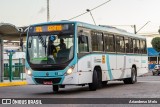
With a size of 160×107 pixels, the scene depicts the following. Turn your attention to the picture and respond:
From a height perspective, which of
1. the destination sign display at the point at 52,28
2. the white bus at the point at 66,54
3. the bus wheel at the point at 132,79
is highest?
the destination sign display at the point at 52,28

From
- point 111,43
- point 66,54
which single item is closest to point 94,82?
point 66,54

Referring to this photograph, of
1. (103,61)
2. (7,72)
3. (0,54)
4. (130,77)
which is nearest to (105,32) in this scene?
(103,61)

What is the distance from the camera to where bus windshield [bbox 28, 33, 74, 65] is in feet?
62.0

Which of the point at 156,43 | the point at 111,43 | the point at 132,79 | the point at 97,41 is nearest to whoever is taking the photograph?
the point at 97,41

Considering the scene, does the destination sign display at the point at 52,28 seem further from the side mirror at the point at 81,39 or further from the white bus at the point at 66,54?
the side mirror at the point at 81,39

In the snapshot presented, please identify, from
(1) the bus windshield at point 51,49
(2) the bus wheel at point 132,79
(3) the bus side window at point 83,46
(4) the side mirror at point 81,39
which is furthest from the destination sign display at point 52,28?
(2) the bus wheel at point 132,79

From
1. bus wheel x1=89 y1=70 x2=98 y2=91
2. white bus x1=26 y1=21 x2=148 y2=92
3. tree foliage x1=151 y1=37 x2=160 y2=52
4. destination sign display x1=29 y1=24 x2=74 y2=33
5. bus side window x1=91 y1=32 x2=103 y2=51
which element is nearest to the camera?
white bus x1=26 y1=21 x2=148 y2=92

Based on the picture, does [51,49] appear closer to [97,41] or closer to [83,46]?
[83,46]

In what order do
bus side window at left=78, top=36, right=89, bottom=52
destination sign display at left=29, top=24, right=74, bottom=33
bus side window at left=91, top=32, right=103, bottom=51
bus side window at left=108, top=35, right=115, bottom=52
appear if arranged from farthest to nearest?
1. bus side window at left=108, top=35, right=115, bottom=52
2. bus side window at left=91, top=32, right=103, bottom=51
3. bus side window at left=78, top=36, right=89, bottom=52
4. destination sign display at left=29, top=24, right=74, bottom=33

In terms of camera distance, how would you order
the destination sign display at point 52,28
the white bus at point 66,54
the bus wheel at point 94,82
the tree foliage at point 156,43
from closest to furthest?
1. the white bus at point 66,54
2. the destination sign display at point 52,28
3. the bus wheel at point 94,82
4. the tree foliage at point 156,43

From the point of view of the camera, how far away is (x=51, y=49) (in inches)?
752

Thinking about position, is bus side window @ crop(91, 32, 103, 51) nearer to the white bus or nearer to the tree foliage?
the white bus

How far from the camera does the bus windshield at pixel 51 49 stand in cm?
1889

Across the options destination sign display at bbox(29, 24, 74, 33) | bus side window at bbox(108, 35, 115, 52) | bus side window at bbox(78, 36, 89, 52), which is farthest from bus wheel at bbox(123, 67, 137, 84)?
destination sign display at bbox(29, 24, 74, 33)
